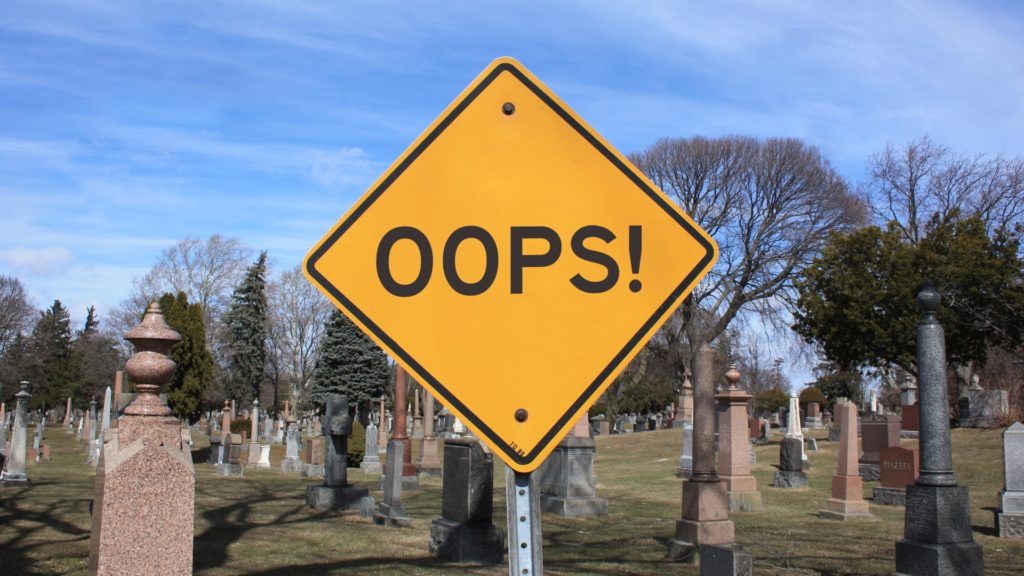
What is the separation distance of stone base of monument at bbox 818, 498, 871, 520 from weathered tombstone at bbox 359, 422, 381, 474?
1260 centimetres

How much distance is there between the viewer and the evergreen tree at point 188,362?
30.1 meters

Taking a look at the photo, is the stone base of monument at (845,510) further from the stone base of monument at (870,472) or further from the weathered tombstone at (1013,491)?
the stone base of monument at (870,472)

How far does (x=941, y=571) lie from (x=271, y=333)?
→ 206 ft

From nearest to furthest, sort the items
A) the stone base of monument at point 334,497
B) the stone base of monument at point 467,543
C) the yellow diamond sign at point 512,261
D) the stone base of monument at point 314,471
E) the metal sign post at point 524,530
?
the metal sign post at point 524,530
the yellow diamond sign at point 512,261
the stone base of monument at point 467,543
the stone base of monument at point 334,497
the stone base of monument at point 314,471

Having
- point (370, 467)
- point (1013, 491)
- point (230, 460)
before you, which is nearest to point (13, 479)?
point (230, 460)

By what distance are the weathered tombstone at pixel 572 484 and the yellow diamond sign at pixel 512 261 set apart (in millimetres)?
11360

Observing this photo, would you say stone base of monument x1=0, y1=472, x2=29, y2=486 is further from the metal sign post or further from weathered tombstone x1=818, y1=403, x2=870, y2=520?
the metal sign post

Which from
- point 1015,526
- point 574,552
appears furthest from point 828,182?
point 574,552

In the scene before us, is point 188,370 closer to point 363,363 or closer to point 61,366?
point 363,363

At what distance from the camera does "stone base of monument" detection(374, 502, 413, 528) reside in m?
11.9

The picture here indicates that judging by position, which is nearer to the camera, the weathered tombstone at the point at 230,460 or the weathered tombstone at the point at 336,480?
the weathered tombstone at the point at 336,480

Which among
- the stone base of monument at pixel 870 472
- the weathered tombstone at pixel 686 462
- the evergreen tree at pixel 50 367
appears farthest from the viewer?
the evergreen tree at pixel 50 367

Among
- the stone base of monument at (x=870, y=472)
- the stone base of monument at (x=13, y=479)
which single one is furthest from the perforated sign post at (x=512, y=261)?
the stone base of monument at (x=870, y=472)

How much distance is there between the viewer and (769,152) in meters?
44.6
